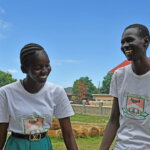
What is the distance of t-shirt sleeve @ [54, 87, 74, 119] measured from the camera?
7.61ft

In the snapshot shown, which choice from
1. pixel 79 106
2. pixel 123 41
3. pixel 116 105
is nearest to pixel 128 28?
pixel 123 41

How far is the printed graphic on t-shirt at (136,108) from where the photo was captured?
7.07 ft

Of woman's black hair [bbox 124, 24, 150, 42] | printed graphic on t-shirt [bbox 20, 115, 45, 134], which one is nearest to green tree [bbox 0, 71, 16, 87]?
printed graphic on t-shirt [bbox 20, 115, 45, 134]

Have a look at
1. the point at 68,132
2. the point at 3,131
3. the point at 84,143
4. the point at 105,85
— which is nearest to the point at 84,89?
the point at 105,85

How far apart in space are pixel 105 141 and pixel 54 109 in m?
0.48

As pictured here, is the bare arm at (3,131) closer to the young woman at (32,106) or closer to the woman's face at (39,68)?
the young woman at (32,106)

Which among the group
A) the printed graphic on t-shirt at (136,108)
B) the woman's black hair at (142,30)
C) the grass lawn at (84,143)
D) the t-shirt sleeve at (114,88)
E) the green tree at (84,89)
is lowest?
the grass lawn at (84,143)

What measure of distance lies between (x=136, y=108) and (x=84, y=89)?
205 feet

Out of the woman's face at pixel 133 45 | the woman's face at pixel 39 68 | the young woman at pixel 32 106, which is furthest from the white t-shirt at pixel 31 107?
the woman's face at pixel 133 45

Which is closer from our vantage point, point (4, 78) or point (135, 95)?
point (135, 95)

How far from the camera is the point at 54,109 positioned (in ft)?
7.72

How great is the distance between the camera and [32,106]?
2258 millimetres

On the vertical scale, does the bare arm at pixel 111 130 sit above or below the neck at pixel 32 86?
below

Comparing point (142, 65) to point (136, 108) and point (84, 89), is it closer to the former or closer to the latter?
point (136, 108)
